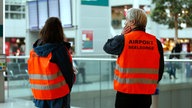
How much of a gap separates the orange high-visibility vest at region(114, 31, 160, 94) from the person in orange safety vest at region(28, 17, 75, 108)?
62 cm

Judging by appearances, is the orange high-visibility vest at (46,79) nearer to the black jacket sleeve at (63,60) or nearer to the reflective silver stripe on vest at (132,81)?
the black jacket sleeve at (63,60)

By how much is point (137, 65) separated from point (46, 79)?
973mm

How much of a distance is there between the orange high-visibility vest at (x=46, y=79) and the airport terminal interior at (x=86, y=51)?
2012mm

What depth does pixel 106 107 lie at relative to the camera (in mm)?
10398

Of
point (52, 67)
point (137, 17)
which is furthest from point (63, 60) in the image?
point (137, 17)

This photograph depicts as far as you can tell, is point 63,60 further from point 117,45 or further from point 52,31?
point 117,45

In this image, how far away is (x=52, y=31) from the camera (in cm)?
467

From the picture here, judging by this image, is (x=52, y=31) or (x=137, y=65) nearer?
(x=137, y=65)

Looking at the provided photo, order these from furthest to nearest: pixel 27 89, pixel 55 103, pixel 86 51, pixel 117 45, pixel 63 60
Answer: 1. pixel 86 51
2. pixel 27 89
3. pixel 55 103
4. pixel 63 60
5. pixel 117 45

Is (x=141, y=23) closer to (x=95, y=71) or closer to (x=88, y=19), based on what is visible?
(x=95, y=71)

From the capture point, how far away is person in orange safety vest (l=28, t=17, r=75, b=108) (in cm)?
463

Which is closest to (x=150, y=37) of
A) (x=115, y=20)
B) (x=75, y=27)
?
(x=75, y=27)

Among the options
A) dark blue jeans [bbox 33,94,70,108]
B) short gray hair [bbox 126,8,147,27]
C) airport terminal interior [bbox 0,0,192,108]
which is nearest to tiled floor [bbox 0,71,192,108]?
airport terminal interior [bbox 0,0,192,108]

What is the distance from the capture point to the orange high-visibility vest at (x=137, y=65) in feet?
13.9
